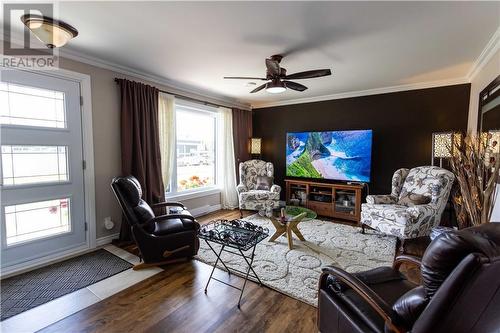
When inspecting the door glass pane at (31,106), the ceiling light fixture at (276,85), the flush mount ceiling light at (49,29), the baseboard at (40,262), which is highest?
the flush mount ceiling light at (49,29)

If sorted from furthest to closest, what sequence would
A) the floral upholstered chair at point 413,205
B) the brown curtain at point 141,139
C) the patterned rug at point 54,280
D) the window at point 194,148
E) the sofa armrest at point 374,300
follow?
the window at point 194,148
the brown curtain at point 141,139
the floral upholstered chair at point 413,205
the patterned rug at point 54,280
the sofa armrest at point 374,300

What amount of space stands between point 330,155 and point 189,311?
142 inches

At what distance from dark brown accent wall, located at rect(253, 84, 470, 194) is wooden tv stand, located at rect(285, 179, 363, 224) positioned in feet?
1.63

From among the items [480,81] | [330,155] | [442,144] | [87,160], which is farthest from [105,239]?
[480,81]

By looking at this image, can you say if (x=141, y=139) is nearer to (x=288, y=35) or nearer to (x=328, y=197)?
(x=288, y=35)

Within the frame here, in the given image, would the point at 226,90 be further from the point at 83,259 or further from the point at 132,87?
the point at 83,259

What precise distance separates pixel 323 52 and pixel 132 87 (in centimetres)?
256

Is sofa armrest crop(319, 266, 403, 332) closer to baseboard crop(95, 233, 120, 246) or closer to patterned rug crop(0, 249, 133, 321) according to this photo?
patterned rug crop(0, 249, 133, 321)

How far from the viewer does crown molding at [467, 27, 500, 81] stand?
91.8 inches

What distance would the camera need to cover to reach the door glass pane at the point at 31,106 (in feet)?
7.89

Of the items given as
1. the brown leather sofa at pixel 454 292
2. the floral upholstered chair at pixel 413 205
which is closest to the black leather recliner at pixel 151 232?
the brown leather sofa at pixel 454 292

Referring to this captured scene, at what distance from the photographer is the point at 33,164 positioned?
2605 millimetres

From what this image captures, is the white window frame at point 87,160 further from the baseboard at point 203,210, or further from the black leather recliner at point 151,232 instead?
the baseboard at point 203,210

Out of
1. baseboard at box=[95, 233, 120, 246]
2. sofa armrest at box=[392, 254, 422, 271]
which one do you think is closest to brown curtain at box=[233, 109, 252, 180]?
baseboard at box=[95, 233, 120, 246]
